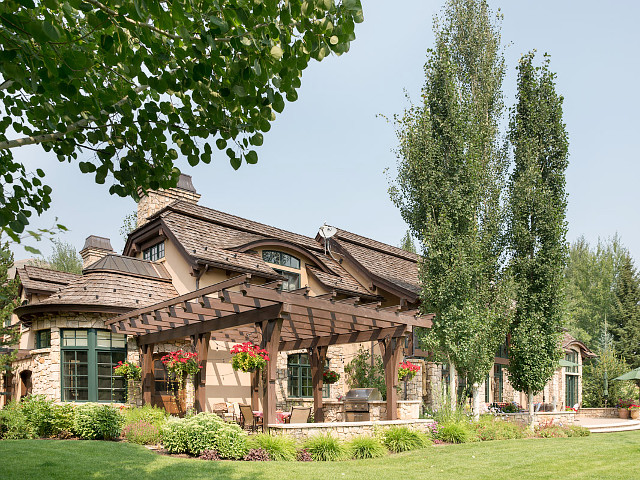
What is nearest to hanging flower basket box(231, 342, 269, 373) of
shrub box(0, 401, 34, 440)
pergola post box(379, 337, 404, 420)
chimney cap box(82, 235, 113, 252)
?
pergola post box(379, 337, 404, 420)

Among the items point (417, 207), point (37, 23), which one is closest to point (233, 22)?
point (37, 23)

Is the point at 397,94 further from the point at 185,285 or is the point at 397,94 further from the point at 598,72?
the point at 185,285

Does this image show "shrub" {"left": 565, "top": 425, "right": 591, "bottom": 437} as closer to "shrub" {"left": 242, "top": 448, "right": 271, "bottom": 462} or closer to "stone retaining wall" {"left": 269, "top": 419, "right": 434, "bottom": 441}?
"stone retaining wall" {"left": 269, "top": 419, "right": 434, "bottom": 441}

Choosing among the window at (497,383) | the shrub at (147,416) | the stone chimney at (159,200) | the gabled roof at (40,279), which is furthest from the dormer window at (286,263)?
the window at (497,383)

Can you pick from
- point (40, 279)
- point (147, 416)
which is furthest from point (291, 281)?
point (40, 279)

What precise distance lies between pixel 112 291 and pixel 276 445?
798cm

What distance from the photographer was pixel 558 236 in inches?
709

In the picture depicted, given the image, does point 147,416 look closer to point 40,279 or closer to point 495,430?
point 495,430

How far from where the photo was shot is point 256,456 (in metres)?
9.95

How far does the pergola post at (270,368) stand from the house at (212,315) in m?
0.03

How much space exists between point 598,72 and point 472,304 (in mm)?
7164

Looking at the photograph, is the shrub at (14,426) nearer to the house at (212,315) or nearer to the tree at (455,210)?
the house at (212,315)

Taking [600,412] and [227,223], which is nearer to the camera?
[227,223]

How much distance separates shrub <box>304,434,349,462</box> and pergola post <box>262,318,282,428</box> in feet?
3.10
